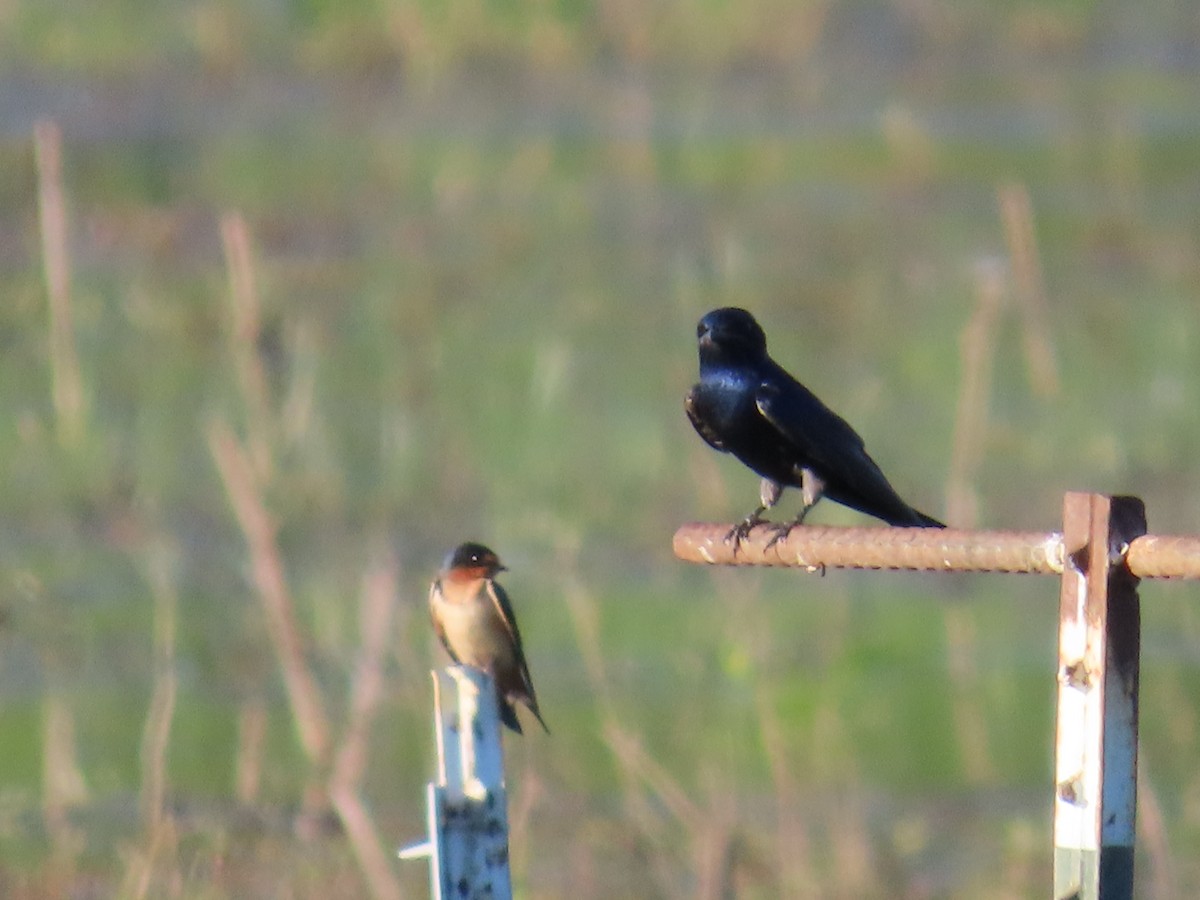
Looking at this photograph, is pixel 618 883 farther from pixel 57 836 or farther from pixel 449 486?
pixel 449 486

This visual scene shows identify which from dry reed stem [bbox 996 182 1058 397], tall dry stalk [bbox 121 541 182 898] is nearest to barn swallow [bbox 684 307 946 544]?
tall dry stalk [bbox 121 541 182 898]

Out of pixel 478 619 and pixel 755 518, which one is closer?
pixel 755 518

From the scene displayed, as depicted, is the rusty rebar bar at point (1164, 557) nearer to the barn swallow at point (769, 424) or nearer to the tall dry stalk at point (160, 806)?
the barn swallow at point (769, 424)

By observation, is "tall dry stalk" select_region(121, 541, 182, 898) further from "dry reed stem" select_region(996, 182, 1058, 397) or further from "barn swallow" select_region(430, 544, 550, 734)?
"dry reed stem" select_region(996, 182, 1058, 397)

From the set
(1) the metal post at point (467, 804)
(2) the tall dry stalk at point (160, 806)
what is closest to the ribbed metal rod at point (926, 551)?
(1) the metal post at point (467, 804)

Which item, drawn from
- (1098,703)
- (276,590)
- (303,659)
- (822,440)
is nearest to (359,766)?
(303,659)

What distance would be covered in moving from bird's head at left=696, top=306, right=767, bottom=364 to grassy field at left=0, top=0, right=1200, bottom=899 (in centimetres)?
67

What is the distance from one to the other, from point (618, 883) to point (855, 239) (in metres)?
5.87

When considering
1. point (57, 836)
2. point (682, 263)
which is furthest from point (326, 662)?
point (682, 263)

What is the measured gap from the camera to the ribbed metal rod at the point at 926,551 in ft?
7.73

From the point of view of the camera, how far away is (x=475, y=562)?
6.40 meters

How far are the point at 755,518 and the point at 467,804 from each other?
1.77 m

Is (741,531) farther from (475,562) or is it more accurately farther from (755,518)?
(475,562)

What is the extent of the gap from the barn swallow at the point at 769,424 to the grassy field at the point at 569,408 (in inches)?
22.1
